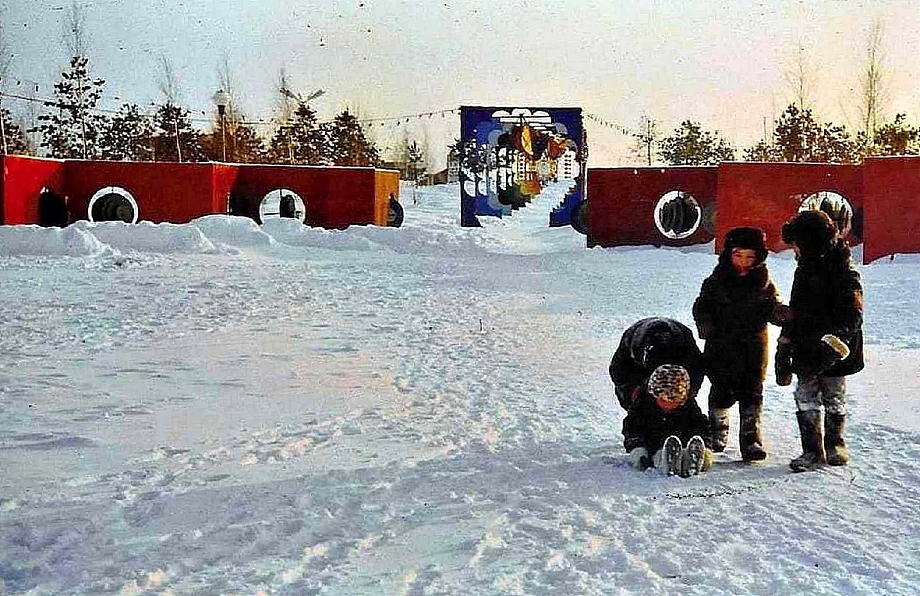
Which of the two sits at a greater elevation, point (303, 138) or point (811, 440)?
point (303, 138)

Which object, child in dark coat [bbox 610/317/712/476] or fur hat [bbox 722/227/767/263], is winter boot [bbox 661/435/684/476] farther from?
fur hat [bbox 722/227/767/263]

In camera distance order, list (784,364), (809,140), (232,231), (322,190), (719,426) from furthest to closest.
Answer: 1. (809,140)
2. (322,190)
3. (232,231)
4. (719,426)
5. (784,364)

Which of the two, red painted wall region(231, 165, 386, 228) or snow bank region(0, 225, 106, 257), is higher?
red painted wall region(231, 165, 386, 228)

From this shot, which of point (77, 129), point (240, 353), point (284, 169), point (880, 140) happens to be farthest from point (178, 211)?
point (880, 140)

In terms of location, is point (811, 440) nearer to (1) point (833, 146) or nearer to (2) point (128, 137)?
(1) point (833, 146)

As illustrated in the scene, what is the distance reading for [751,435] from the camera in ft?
16.3

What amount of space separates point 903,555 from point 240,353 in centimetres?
589

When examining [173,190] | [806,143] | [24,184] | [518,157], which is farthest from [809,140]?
[24,184]

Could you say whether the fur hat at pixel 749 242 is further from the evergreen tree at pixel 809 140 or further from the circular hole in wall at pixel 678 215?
the evergreen tree at pixel 809 140

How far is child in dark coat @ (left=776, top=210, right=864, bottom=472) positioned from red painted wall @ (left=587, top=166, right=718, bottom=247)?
18185 millimetres

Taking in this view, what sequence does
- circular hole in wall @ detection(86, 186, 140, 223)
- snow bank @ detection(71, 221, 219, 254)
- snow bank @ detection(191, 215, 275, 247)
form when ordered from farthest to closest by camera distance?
1. circular hole in wall @ detection(86, 186, 140, 223)
2. snow bank @ detection(191, 215, 275, 247)
3. snow bank @ detection(71, 221, 219, 254)

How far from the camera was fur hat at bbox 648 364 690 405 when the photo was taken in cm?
469


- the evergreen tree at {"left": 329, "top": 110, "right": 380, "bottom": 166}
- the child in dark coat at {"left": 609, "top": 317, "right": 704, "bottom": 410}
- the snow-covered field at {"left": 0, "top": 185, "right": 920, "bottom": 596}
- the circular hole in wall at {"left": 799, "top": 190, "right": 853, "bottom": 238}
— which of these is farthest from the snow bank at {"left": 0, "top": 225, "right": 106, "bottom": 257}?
the evergreen tree at {"left": 329, "top": 110, "right": 380, "bottom": 166}

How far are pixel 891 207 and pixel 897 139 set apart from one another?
58.3ft
